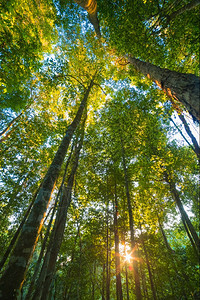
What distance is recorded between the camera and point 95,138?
1022cm

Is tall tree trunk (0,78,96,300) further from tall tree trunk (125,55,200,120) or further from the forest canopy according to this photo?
tall tree trunk (125,55,200,120)

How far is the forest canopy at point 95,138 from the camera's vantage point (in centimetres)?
389

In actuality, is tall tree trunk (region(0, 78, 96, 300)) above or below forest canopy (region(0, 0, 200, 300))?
below

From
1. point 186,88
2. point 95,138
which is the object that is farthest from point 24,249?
point 95,138

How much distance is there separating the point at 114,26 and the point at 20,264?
888 centimetres

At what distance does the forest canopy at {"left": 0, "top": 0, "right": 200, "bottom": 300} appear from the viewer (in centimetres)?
→ 389

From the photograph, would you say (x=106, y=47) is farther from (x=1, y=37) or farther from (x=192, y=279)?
(x=192, y=279)

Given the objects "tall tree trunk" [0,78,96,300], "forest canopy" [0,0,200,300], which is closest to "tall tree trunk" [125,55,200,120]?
"forest canopy" [0,0,200,300]

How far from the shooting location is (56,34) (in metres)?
9.69

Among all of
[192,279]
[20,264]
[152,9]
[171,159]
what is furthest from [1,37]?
[192,279]

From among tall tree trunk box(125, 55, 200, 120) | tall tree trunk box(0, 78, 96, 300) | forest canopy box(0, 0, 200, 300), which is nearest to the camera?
tall tree trunk box(0, 78, 96, 300)

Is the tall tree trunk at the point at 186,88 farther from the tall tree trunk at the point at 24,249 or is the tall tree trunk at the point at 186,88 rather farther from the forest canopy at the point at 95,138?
the tall tree trunk at the point at 24,249

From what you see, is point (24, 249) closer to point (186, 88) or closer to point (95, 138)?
point (186, 88)

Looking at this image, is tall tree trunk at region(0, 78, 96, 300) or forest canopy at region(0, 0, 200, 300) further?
forest canopy at region(0, 0, 200, 300)
